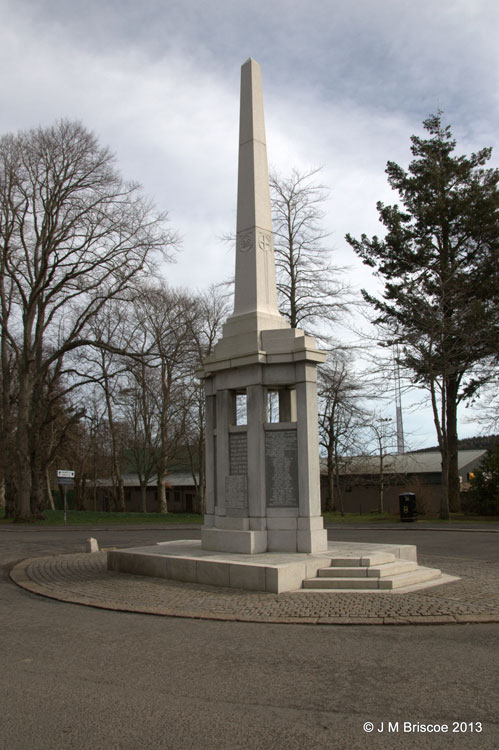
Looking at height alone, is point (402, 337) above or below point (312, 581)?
above

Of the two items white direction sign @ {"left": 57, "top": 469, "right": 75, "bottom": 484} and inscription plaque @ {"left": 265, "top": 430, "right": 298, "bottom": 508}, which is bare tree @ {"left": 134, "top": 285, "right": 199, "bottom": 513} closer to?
white direction sign @ {"left": 57, "top": 469, "right": 75, "bottom": 484}

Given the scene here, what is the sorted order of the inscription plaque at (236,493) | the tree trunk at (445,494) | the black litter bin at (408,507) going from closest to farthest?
the inscription plaque at (236,493)
the black litter bin at (408,507)
the tree trunk at (445,494)

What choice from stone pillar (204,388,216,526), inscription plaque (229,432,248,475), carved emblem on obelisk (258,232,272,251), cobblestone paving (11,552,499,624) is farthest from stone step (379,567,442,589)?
carved emblem on obelisk (258,232,272,251)

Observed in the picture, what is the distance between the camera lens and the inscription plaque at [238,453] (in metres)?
11.9

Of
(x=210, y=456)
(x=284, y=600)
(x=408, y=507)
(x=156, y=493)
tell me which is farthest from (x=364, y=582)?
(x=156, y=493)

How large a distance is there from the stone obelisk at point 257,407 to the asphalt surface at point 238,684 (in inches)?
146

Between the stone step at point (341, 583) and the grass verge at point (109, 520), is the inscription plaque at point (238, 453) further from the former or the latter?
the grass verge at point (109, 520)

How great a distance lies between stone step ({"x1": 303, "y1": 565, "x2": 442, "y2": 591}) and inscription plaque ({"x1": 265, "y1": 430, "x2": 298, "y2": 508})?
182 centimetres

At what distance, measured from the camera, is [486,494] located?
93.2 ft

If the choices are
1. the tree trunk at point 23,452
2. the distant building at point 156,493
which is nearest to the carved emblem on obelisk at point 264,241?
the tree trunk at point 23,452

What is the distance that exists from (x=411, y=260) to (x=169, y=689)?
29096 millimetres

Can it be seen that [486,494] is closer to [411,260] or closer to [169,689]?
[411,260]

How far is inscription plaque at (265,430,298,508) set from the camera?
1147cm

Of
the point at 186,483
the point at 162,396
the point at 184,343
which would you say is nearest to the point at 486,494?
the point at 184,343
